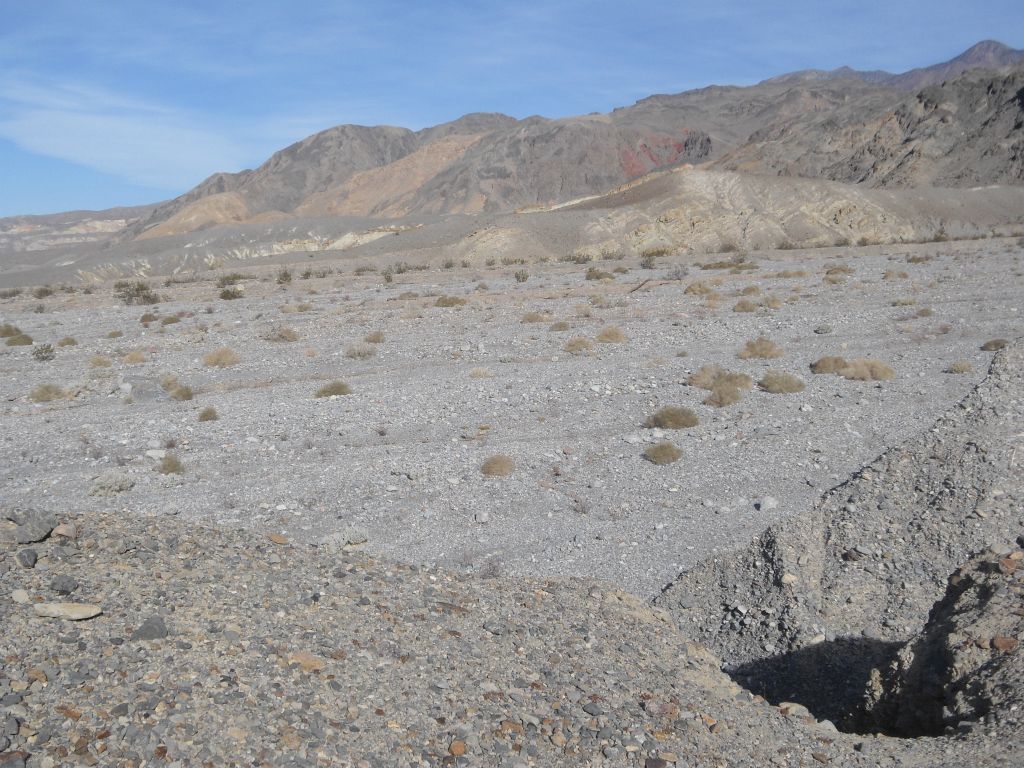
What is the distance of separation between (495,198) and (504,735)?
396 feet

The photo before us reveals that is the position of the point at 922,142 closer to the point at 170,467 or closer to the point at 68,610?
the point at 170,467

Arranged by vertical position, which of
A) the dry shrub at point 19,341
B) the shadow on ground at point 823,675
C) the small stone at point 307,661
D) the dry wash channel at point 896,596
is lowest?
the shadow on ground at point 823,675

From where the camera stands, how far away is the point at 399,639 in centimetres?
603

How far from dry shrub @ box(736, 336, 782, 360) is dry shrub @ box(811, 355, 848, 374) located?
1.87m

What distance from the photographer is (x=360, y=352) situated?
22.4m

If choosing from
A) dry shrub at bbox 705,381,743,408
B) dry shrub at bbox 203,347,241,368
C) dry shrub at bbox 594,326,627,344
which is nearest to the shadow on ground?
dry shrub at bbox 705,381,743,408

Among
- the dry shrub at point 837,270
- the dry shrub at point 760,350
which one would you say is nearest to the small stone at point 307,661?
the dry shrub at point 760,350

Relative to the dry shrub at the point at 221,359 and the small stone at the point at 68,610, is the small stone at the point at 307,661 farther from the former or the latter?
the dry shrub at the point at 221,359

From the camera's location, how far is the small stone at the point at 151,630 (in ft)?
16.9

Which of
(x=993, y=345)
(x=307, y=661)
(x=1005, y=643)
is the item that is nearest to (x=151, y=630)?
(x=307, y=661)

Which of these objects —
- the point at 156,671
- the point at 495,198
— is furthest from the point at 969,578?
the point at 495,198

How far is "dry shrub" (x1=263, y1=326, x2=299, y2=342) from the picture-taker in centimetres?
2555

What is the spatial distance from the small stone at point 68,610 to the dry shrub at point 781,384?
1366 cm

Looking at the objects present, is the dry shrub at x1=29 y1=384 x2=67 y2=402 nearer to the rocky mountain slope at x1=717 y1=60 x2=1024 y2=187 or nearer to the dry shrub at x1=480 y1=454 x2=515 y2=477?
the dry shrub at x1=480 y1=454 x2=515 y2=477
